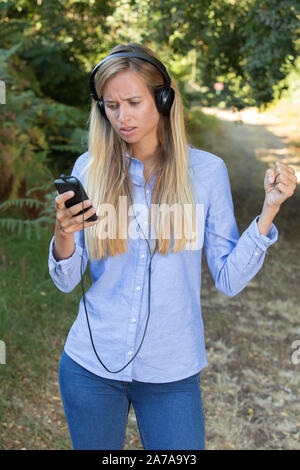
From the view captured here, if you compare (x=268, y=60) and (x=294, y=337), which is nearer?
(x=294, y=337)

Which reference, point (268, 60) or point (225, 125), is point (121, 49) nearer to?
point (268, 60)

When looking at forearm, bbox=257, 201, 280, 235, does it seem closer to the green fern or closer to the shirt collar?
the shirt collar

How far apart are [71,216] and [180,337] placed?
0.62 meters

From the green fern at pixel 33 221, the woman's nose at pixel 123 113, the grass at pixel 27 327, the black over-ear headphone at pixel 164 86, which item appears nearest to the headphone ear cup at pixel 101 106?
the black over-ear headphone at pixel 164 86

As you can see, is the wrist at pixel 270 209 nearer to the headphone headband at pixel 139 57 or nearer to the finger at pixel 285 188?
the finger at pixel 285 188

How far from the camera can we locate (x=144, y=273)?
1.95 m

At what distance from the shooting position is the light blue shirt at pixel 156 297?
1931 mm

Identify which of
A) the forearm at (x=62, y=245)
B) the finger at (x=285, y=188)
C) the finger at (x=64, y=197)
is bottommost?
the forearm at (x=62, y=245)

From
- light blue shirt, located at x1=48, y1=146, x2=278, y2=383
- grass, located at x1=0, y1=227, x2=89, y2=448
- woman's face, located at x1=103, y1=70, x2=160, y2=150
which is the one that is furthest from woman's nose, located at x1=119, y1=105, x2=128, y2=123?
grass, located at x1=0, y1=227, x2=89, y2=448

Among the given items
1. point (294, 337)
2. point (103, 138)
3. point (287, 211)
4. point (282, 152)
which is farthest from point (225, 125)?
point (103, 138)

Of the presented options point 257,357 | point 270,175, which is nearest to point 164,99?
point 270,175

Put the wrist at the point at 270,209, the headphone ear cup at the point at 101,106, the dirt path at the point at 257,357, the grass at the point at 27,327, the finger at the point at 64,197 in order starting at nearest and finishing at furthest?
the finger at the point at 64,197
the wrist at the point at 270,209
the headphone ear cup at the point at 101,106
the grass at the point at 27,327
the dirt path at the point at 257,357

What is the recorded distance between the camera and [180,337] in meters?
1.97

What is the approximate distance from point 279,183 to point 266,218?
13 centimetres
